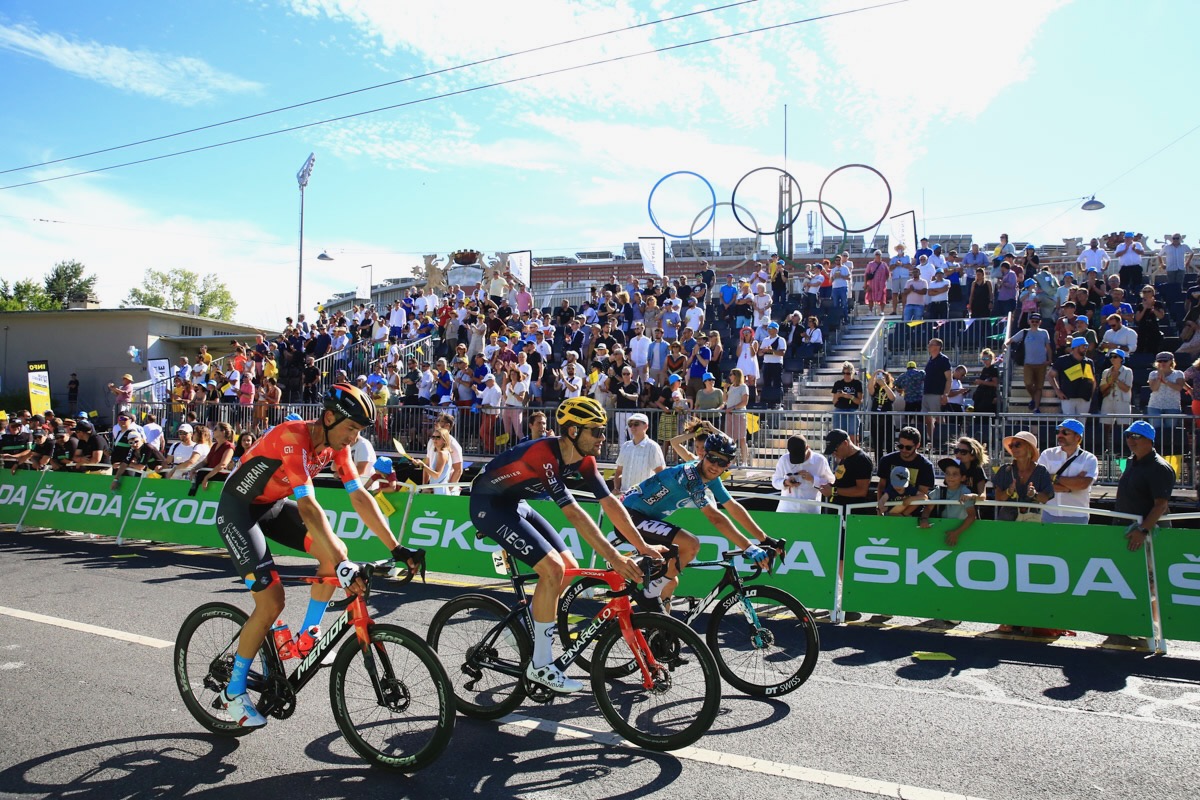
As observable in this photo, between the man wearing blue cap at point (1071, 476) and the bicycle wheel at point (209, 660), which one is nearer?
the bicycle wheel at point (209, 660)

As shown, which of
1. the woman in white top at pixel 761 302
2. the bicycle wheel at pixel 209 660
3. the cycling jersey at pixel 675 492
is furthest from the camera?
the woman in white top at pixel 761 302

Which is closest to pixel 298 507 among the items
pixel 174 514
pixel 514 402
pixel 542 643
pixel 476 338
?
pixel 542 643

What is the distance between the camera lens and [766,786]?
4613 mm

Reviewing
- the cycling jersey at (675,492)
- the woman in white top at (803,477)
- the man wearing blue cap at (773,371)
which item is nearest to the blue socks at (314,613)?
the cycling jersey at (675,492)

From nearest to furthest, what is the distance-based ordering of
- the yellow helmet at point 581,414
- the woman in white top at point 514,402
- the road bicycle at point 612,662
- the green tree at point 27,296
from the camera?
the road bicycle at point 612,662, the yellow helmet at point 581,414, the woman in white top at point 514,402, the green tree at point 27,296

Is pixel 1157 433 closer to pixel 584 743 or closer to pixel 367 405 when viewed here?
pixel 584 743

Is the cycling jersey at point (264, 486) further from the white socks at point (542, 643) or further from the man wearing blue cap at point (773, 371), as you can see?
the man wearing blue cap at point (773, 371)

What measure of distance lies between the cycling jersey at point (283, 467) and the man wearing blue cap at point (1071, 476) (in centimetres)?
702

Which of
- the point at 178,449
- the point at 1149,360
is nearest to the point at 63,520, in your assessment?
the point at 178,449

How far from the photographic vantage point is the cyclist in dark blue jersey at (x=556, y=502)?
5449 millimetres

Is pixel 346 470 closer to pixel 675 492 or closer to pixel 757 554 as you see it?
pixel 675 492

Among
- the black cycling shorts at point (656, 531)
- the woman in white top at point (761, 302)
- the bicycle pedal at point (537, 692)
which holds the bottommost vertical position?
the bicycle pedal at point (537, 692)

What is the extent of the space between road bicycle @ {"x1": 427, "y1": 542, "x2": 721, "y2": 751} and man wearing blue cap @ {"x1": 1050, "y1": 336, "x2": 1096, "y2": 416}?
9207mm

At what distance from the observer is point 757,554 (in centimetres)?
616
